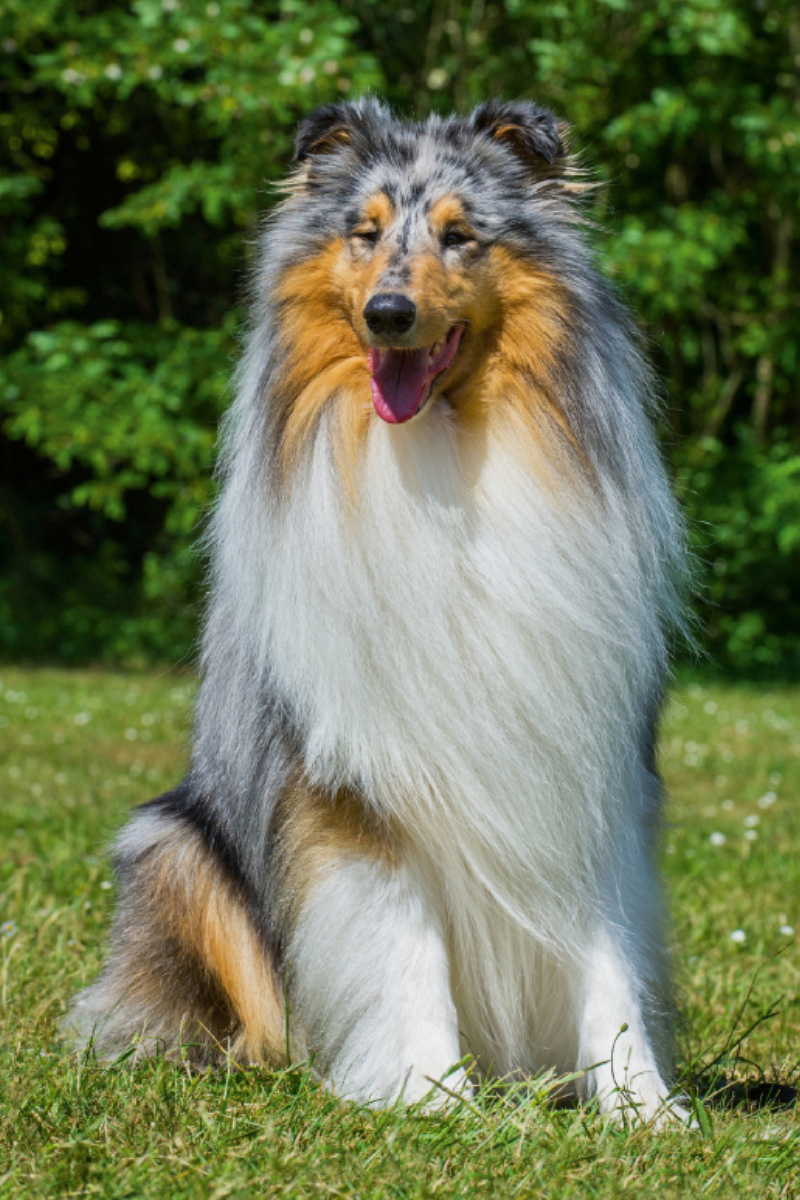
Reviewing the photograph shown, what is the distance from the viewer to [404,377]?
2754 mm

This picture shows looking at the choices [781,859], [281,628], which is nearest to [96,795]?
[781,859]

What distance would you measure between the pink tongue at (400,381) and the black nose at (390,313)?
8cm

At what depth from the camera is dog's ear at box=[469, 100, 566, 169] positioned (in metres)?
3.01

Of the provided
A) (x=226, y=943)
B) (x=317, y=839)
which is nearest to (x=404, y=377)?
(x=317, y=839)

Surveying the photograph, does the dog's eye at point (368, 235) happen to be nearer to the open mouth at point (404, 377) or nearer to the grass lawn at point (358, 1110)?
the open mouth at point (404, 377)

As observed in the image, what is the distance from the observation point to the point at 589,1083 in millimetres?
2797

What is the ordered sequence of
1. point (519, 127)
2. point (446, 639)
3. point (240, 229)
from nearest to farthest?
1. point (446, 639)
2. point (519, 127)
3. point (240, 229)

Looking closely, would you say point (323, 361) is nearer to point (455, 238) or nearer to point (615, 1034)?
point (455, 238)

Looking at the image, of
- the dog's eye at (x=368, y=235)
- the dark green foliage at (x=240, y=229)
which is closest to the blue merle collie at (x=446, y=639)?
the dog's eye at (x=368, y=235)

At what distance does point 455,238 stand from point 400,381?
372mm

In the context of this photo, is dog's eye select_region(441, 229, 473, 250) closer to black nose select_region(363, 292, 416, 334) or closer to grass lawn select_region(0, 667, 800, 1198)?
black nose select_region(363, 292, 416, 334)

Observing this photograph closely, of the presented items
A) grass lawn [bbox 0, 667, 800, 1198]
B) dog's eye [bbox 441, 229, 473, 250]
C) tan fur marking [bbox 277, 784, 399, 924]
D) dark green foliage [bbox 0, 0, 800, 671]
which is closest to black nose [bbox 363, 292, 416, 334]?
dog's eye [bbox 441, 229, 473, 250]

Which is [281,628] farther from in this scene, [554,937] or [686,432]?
[686,432]

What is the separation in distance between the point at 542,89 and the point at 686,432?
13.9 ft
